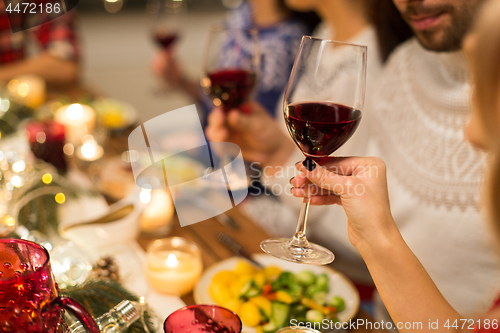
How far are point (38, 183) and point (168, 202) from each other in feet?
0.98

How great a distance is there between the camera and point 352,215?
0.49 m

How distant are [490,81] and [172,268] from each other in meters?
0.60

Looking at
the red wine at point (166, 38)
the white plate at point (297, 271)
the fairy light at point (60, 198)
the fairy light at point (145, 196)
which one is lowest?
the white plate at point (297, 271)

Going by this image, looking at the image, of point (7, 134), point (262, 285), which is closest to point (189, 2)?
point (7, 134)

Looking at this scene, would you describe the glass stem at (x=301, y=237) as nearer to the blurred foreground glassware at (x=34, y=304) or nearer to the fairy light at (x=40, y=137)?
the blurred foreground glassware at (x=34, y=304)

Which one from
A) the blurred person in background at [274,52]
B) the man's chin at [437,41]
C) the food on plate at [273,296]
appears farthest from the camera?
the blurred person in background at [274,52]

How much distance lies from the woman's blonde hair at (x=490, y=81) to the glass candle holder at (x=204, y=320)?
0.32 meters

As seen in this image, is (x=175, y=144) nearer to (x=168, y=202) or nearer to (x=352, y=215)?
(x=168, y=202)

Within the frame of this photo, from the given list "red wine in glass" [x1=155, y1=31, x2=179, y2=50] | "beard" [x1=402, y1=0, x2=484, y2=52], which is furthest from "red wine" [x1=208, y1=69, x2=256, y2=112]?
"red wine in glass" [x1=155, y1=31, x2=179, y2=50]

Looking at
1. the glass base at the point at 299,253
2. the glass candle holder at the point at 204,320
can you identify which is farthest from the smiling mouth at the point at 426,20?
the glass candle holder at the point at 204,320

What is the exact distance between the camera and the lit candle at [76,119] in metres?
1.33

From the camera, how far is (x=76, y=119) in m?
1.37

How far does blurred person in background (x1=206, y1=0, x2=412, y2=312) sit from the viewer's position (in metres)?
1.05

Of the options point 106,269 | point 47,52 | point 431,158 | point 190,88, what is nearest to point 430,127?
point 431,158
